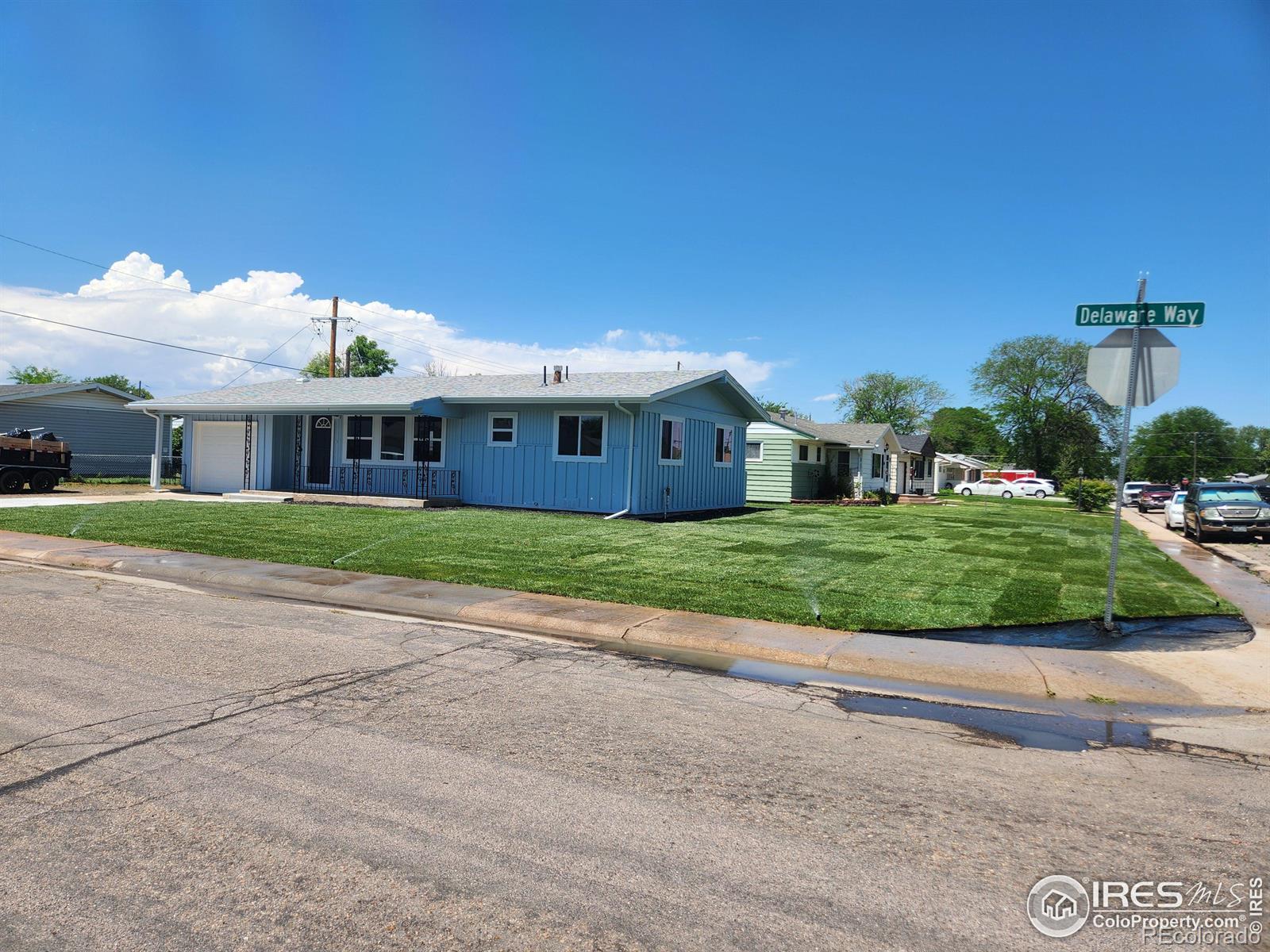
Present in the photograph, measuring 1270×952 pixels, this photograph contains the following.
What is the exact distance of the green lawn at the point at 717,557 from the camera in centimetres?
980

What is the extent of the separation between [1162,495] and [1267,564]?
110 ft

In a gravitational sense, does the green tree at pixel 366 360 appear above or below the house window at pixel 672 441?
above

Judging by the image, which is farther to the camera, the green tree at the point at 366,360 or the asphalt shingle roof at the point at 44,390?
the green tree at the point at 366,360

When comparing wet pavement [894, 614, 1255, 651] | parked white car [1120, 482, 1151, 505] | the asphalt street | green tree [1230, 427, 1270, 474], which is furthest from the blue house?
green tree [1230, 427, 1270, 474]

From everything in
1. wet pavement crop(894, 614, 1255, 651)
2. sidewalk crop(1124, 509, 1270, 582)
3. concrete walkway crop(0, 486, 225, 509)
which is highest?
concrete walkway crop(0, 486, 225, 509)

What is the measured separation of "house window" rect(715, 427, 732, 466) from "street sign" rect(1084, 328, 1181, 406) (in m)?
16.0

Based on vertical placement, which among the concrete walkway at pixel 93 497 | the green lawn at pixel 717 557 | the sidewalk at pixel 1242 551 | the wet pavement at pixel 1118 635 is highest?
the concrete walkway at pixel 93 497

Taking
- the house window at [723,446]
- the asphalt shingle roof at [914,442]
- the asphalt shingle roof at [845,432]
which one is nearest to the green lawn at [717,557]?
the house window at [723,446]

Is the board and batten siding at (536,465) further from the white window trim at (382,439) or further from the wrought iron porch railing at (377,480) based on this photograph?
the white window trim at (382,439)

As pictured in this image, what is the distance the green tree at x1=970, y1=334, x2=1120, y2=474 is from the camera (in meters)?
79.9

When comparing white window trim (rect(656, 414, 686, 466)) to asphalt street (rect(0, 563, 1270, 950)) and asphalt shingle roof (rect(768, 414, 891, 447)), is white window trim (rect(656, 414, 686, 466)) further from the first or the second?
asphalt street (rect(0, 563, 1270, 950))

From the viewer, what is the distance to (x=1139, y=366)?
8109 millimetres

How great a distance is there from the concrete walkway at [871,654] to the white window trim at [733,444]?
14472 mm

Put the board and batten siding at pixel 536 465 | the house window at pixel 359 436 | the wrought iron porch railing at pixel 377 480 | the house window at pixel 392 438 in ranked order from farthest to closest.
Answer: the house window at pixel 359 436 → the house window at pixel 392 438 → the wrought iron porch railing at pixel 377 480 → the board and batten siding at pixel 536 465
